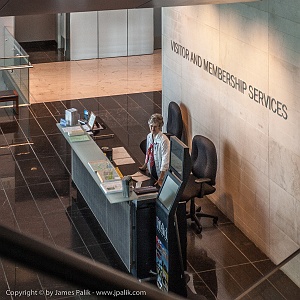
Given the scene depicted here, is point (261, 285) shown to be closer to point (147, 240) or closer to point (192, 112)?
point (147, 240)

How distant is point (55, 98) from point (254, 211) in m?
8.32

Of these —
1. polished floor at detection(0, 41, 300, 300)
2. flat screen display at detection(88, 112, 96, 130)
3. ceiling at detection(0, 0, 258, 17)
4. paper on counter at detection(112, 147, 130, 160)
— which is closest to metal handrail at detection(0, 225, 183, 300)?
polished floor at detection(0, 41, 300, 300)

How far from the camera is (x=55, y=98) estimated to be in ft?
49.6

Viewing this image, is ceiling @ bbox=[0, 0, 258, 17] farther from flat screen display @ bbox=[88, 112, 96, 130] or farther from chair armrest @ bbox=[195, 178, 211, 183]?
flat screen display @ bbox=[88, 112, 96, 130]

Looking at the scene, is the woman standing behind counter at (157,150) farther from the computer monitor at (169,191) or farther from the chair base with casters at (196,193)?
the computer monitor at (169,191)

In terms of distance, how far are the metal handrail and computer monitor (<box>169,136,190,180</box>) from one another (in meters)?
5.61

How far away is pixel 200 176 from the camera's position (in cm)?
823

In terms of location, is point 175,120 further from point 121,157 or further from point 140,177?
point 140,177

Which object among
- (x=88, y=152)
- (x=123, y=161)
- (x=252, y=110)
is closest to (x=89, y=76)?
(x=123, y=161)

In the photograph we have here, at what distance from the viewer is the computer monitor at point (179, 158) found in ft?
19.9

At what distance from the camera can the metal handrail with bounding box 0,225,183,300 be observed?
42cm

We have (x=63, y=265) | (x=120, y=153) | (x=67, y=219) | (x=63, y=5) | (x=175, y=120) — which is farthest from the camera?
(x=120, y=153)

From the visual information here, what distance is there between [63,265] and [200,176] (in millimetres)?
7837

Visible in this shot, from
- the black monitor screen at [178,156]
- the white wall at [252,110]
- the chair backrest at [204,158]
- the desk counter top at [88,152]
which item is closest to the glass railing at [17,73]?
the white wall at [252,110]
